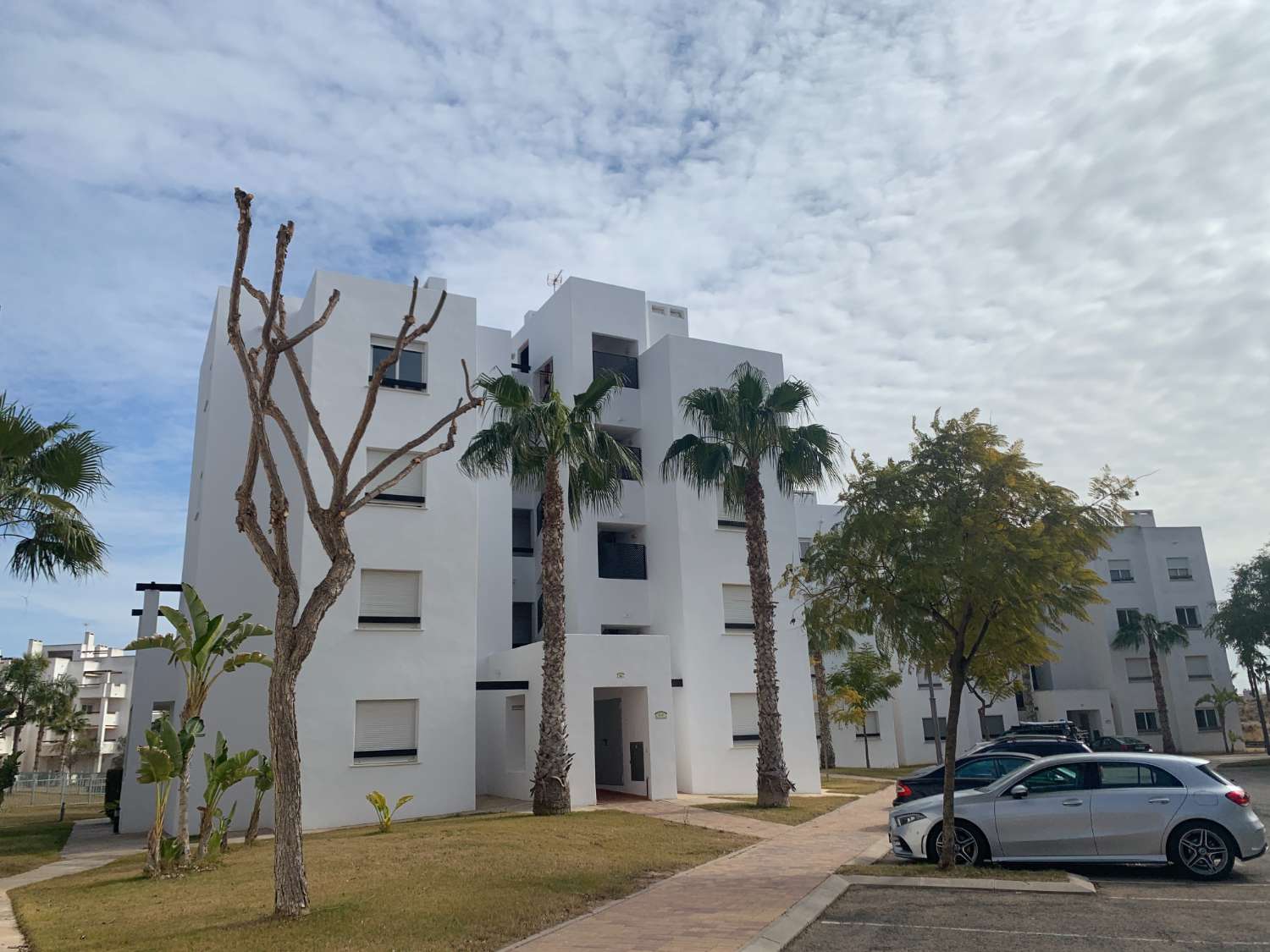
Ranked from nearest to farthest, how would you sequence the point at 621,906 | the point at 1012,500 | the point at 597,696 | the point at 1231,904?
the point at 1231,904, the point at 621,906, the point at 1012,500, the point at 597,696

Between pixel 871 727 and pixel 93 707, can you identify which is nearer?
pixel 871 727

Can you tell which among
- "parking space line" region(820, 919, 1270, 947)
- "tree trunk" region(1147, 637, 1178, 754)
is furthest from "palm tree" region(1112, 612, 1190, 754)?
"parking space line" region(820, 919, 1270, 947)

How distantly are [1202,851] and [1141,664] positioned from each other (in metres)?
48.0

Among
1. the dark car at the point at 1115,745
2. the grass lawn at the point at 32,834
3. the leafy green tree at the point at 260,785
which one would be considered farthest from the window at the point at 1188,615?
the grass lawn at the point at 32,834

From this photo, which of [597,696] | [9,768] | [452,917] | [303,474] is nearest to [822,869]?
[452,917]

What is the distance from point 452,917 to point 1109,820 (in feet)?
26.6

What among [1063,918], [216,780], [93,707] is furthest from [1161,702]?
[93,707]

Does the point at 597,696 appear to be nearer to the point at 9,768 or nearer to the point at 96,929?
the point at 9,768

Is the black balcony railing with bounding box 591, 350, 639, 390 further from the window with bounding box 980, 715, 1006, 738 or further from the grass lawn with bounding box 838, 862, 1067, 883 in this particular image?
the window with bounding box 980, 715, 1006, 738

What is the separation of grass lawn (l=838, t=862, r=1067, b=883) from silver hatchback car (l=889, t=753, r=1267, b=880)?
12.8 inches

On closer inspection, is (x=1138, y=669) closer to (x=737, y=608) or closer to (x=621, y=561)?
(x=737, y=608)

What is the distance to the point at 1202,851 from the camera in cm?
1093

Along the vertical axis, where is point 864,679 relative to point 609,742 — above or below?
above

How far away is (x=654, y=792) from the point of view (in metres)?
23.4
